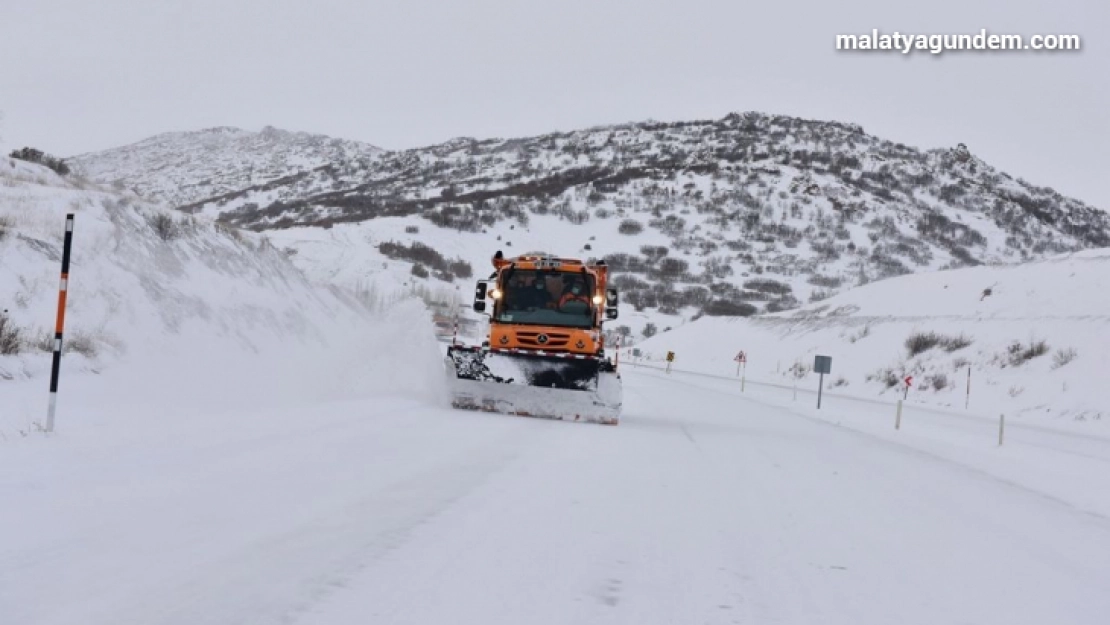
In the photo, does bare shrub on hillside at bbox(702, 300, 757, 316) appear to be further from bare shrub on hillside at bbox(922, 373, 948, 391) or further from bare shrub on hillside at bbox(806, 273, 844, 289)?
bare shrub on hillside at bbox(922, 373, 948, 391)

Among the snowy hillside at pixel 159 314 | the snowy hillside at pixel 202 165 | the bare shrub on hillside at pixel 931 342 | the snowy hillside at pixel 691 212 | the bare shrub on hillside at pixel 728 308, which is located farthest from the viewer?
the snowy hillside at pixel 202 165

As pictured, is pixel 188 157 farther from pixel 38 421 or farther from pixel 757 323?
pixel 38 421

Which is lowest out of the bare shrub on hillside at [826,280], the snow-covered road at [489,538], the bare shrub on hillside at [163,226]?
the snow-covered road at [489,538]

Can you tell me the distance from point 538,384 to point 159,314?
21.4ft

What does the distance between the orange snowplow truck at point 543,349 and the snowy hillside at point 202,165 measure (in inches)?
5016

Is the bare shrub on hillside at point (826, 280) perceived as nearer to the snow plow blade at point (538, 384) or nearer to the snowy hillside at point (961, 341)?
the snowy hillside at point (961, 341)

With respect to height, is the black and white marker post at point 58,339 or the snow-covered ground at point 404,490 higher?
the black and white marker post at point 58,339

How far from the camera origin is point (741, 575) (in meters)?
5.13

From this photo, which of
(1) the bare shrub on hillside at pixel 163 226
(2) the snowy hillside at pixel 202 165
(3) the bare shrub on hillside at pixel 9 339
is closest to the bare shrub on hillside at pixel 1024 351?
(1) the bare shrub on hillside at pixel 163 226

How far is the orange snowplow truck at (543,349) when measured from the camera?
47.5 feet

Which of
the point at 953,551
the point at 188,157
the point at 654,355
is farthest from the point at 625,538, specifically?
the point at 188,157

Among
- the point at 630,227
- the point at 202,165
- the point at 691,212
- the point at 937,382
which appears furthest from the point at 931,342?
the point at 202,165

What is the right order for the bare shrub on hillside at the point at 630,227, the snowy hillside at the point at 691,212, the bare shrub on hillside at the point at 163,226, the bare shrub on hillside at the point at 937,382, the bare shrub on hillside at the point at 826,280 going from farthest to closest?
the bare shrub on hillside at the point at 630,227
the bare shrub on hillside at the point at 826,280
the snowy hillside at the point at 691,212
the bare shrub on hillside at the point at 937,382
the bare shrub on hillside at the point at 163,226

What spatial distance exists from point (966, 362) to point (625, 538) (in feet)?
99.1
